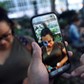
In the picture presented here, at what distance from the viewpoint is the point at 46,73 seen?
164 cm

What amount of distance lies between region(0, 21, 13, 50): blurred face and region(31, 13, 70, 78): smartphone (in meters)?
0.74

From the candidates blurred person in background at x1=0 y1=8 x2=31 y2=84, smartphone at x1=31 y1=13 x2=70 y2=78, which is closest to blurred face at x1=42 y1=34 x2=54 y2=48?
smartphone at x1=31 y1=13 x2=70 y2=78

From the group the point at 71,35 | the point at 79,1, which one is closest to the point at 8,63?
the point at 71,35

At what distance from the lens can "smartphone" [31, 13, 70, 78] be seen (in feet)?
5.54

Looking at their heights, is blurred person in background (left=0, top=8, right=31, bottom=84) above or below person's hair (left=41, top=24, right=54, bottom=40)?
below

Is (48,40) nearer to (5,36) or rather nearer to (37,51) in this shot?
(37,51)

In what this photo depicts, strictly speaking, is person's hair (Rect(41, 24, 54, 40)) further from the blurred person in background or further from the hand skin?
the blurred person in background

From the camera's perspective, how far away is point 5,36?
2455mm

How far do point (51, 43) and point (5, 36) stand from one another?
2.74 ft

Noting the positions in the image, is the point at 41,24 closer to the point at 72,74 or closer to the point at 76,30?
the point at 72,74

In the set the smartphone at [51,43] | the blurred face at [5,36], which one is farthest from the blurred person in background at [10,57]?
the smartphone at [51,43]

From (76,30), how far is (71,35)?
156 millimetres

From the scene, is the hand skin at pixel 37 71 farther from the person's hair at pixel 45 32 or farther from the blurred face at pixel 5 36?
the blurred face at pixel 5 36

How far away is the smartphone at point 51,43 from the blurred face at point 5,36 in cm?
74
